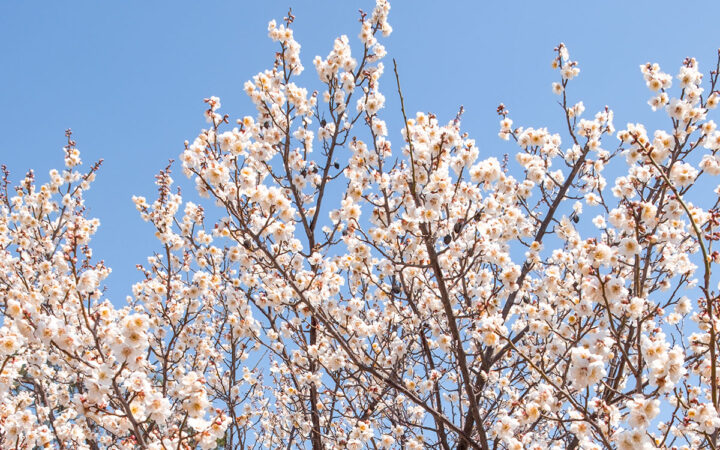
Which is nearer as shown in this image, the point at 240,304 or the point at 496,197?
the point at 496,197

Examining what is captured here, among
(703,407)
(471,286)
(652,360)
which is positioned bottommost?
(703,407)

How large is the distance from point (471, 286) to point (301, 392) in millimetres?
2425

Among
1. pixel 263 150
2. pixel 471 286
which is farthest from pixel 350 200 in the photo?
pixel 471 286

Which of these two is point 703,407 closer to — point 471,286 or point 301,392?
point 471,286

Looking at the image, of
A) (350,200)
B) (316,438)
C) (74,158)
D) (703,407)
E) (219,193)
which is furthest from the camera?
(74,158)

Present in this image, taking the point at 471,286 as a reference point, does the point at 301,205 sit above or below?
above

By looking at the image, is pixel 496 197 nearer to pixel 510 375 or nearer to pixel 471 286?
pixel 471 286

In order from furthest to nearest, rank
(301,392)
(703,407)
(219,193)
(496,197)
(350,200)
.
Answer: (301,392) < (496,197) < (350,200) < (219,193) < (703,407)

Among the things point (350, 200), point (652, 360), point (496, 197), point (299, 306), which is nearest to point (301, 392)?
point (299, 306)

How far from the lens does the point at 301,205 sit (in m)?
6.46

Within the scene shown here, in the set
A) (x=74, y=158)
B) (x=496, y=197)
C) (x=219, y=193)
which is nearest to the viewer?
(x=219, y=193)

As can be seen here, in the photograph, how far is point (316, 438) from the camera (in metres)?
6.11

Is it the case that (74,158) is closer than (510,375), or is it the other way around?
(510,375)

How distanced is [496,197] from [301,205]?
232 centimetres
